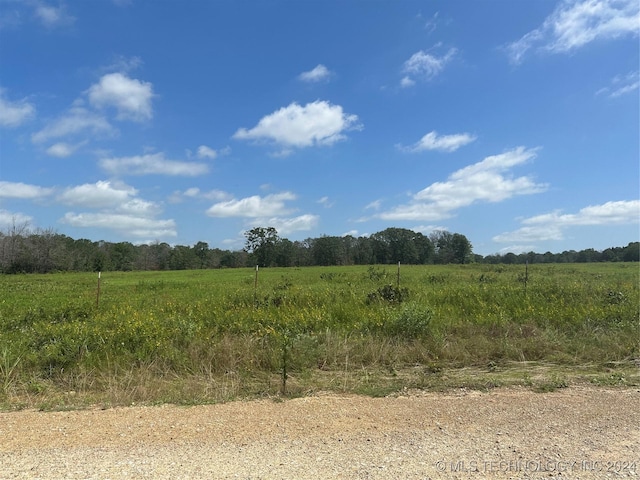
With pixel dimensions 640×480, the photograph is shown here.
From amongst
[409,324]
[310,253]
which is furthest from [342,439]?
[310,253]

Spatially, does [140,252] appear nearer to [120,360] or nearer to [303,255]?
[303,255]

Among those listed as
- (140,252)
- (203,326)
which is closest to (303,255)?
(140,252)

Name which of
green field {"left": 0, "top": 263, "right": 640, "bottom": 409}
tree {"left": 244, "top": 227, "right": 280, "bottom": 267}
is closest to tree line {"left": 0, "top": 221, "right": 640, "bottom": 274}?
tree {"left": 244, "top": 227, "right": 280, "bottom": 267}

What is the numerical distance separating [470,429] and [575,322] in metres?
6.47

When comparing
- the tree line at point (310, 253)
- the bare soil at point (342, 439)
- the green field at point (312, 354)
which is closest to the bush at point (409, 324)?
the green field at point (312, 354)

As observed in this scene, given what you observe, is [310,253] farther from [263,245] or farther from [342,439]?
[342,439]

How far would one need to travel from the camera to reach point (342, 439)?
12.3ft

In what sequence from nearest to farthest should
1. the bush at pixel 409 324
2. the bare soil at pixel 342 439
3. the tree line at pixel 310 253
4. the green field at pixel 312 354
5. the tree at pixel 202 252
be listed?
1. the bare soil at pixel 342 439
2. the green field at pixel 312 354
3. the bush at pixel 409 324
4. the tree line at pixel 310 253
5. the tree at pixel 202 252

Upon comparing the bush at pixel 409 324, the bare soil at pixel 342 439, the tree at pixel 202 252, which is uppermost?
the tree at pixel 202 252

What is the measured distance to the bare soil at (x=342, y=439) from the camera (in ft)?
10.4

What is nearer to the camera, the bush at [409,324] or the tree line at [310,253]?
the bush at [409,324]

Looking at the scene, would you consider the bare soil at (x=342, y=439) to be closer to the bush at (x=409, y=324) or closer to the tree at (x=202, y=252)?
the bush at (x=409, y=324)

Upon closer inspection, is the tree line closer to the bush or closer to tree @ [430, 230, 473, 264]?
tree @ [430, 230, 473, 264]

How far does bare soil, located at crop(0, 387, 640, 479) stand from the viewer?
3.18 m
